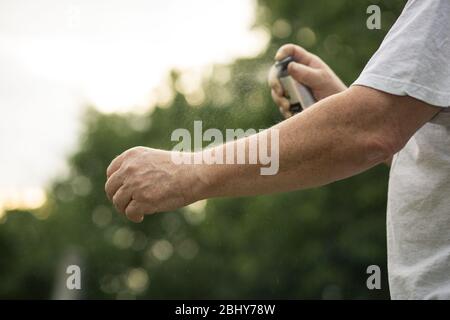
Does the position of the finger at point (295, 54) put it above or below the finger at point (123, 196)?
above

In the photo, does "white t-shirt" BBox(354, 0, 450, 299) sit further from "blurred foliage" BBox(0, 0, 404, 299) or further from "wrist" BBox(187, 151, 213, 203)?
"blurred foliage" BBox(0, 0, 404, 299)

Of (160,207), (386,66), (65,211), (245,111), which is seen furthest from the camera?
(65,211)

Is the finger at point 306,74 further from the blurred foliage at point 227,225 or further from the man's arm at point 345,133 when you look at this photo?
the blurred foliage at point 227,225

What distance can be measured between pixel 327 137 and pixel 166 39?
74.2 ft

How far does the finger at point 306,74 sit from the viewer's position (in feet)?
8.77

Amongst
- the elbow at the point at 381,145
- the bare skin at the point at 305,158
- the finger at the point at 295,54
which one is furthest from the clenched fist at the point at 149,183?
the finger at the point at 295,54

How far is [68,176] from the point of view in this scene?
101 feet

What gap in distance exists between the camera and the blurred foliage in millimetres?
15828

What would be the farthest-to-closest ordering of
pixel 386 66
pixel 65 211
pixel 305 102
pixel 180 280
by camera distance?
pixel 65 211 < pixel 180 280 < pixel 305 102 < pixel 386 66

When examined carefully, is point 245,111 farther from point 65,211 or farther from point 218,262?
point 65,211

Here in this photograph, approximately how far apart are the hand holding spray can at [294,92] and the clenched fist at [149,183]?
860 millimetres

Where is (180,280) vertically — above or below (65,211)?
below

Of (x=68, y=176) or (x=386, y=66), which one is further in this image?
(x=68, y=176)
